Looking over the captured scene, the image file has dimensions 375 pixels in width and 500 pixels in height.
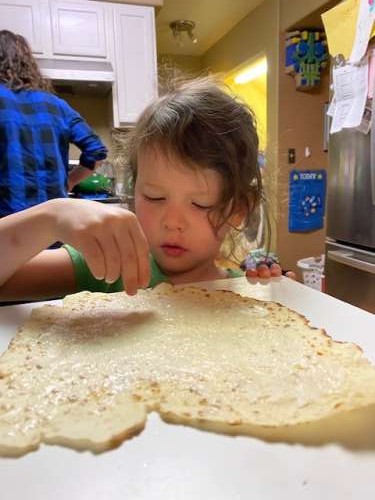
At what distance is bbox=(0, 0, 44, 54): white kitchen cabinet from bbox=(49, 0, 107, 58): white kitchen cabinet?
0.30 feet

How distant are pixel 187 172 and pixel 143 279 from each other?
1.00 feet

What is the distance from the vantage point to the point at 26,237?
63 centimetres

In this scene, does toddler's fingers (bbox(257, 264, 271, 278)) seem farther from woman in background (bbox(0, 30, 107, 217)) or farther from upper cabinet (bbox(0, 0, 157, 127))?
upper cabinet (bbox(0, 0, 157, 127))

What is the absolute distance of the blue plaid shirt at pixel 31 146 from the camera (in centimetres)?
148

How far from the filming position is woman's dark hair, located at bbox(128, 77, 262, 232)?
783 millimetres

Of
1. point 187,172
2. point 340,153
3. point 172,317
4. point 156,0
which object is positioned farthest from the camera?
point 156,0

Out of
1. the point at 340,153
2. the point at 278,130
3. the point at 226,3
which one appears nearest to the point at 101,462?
the point at 340,153

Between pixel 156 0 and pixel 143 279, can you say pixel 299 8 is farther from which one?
pixel 143 279

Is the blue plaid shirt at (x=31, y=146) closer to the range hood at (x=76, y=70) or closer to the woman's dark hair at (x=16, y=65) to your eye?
the woman's dark hair at (x=16, y=65)

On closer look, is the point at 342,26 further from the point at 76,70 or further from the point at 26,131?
the point at 76,70

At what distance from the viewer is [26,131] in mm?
1505

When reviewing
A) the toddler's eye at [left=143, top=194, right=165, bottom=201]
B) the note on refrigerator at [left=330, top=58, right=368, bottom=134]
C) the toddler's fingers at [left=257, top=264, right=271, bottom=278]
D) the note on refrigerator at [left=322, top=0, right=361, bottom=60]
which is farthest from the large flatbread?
the note on refrigerator at [left=322, top=0, right=361, bottom=60]

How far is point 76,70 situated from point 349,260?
6.99 ft

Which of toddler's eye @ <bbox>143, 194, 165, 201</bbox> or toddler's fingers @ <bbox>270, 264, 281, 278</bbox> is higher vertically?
toddler's eye @ <bbox>143, 194, 165, 201</bbox>
